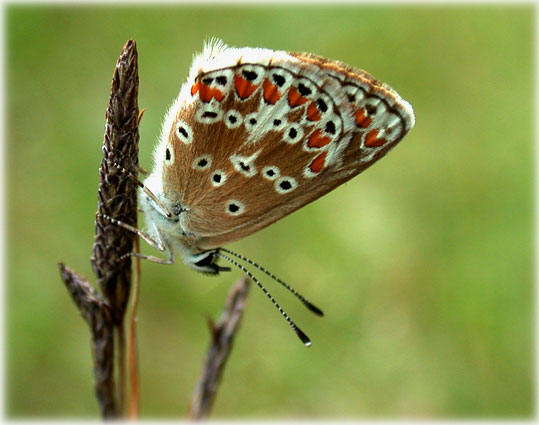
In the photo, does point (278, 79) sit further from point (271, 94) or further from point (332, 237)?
point (332, 237)

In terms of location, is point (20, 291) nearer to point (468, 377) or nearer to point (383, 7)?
point (468, 377)

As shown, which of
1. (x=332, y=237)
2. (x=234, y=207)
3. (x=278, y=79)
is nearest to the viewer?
(x=278, y=79)

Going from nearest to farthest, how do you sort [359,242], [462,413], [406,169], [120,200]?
[120,200]
[462,413]
[359,242]
[406,169]

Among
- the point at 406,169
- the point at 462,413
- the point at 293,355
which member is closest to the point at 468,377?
the point at 462,413

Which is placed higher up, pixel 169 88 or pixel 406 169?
pixel 169 88

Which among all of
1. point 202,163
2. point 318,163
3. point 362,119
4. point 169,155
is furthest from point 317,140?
point 169,155

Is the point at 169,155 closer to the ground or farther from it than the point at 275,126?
closer to the ground

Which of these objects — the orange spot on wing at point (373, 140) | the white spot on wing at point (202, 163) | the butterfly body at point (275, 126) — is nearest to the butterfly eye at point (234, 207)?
the butterfly body at point (275, 126)
